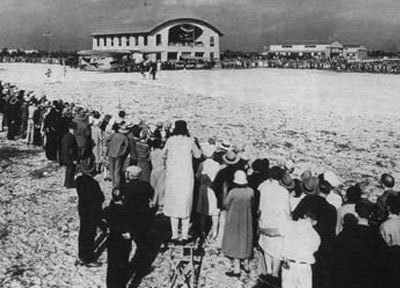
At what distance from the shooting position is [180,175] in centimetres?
682

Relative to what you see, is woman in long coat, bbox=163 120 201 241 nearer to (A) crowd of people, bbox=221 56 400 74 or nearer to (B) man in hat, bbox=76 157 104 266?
(B) man in hat, bbox=76 157 104 266

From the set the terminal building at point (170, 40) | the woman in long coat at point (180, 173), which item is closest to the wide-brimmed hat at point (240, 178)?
the woman in long coat at point (180, 173)

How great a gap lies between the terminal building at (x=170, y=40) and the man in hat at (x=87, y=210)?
5564 cm

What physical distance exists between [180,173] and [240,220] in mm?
1161

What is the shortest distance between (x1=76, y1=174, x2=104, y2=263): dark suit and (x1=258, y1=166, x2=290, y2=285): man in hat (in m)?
2.23

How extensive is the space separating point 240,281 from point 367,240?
215cm

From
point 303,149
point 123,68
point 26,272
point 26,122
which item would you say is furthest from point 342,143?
point 123,68

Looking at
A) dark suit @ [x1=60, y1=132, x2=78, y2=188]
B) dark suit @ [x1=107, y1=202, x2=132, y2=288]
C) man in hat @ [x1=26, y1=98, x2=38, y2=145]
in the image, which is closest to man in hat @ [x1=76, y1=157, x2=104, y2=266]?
dark suit @ [x1=107, y1=202, x2=132, y2=288]

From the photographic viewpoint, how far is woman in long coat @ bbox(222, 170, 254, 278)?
619cm

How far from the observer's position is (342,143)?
591 inches

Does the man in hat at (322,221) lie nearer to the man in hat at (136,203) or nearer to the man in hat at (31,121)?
the man in hat at (136,203)

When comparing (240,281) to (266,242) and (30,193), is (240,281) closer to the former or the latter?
(266,242)

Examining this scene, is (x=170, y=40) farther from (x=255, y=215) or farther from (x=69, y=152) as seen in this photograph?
(x=255, y=215)

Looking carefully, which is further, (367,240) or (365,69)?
(365,69)
